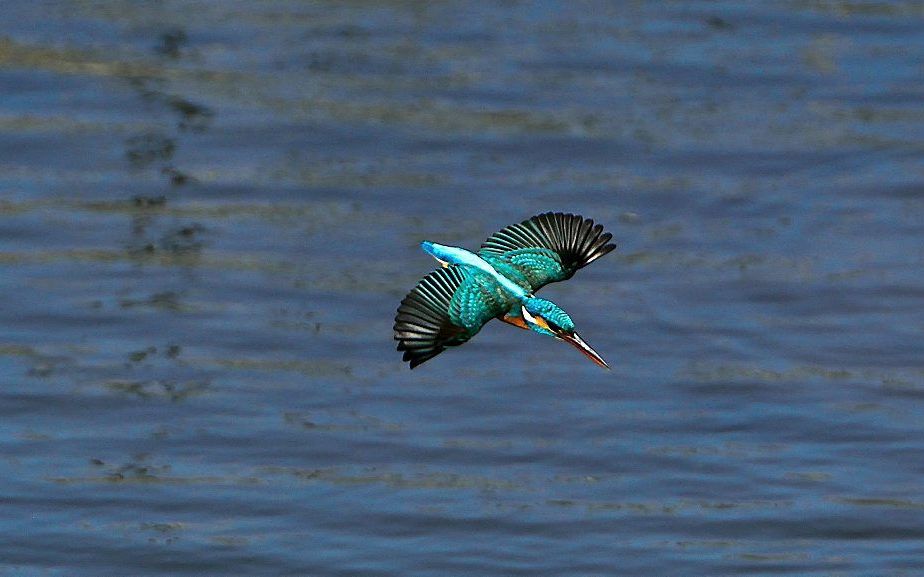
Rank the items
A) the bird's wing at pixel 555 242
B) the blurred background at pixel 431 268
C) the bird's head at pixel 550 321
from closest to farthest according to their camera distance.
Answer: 1. the bird's head at pixel 550 321
2. the bird's wing at pixel 555 242
3. the blurred background at pixel 431 268

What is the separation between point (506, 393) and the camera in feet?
40.2

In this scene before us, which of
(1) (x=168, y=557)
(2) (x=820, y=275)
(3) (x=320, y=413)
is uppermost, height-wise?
(2) (x=820, y=275)

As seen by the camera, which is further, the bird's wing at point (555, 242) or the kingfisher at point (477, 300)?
the bird's wing at point (555, 242)

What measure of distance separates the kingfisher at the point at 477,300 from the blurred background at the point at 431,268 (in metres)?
3.44

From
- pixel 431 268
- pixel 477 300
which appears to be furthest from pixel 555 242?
pixel 431 268

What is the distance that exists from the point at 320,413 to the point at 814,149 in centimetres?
493

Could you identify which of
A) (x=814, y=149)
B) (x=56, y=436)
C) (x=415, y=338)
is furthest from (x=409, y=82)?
(x=415, y=338)

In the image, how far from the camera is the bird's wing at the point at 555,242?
301 inches

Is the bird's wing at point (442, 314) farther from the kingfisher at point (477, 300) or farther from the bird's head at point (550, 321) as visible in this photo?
the bird's head at point (550, 321)

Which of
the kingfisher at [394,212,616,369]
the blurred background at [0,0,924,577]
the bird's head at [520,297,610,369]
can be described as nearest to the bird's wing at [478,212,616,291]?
the kingfisher at [394,212,616,369]

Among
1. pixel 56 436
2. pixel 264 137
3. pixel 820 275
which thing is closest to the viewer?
pixel 56 436

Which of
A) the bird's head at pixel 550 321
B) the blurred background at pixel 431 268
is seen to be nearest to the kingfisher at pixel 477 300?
the bird's head at pixel 550 321

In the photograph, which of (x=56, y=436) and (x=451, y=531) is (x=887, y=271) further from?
(x=56, y=436)

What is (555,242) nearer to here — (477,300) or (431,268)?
(477,300)
